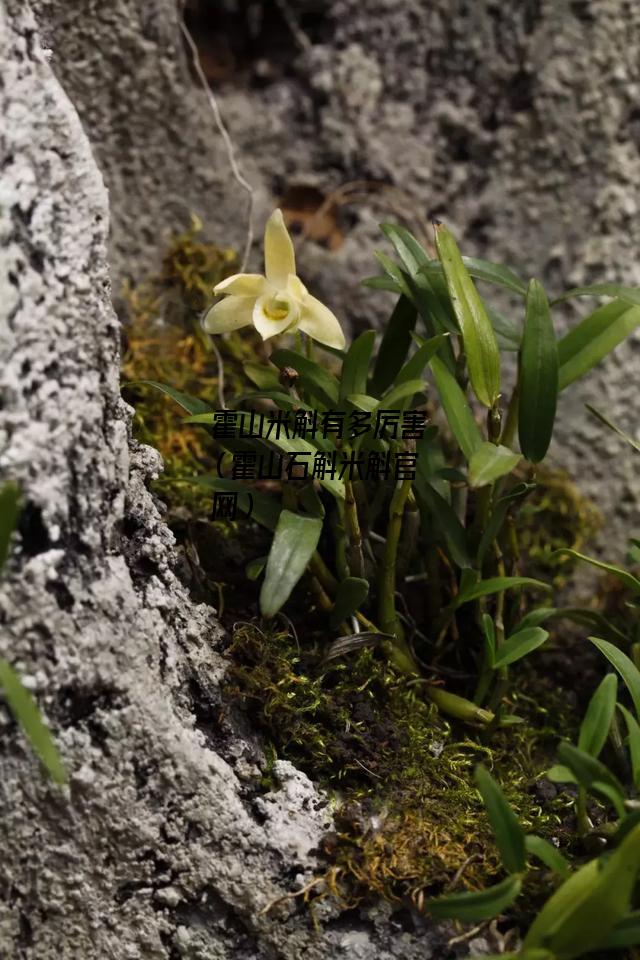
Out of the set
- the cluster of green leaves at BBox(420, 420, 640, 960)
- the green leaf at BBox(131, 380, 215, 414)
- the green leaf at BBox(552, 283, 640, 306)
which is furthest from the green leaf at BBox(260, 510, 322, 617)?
the green leaf at BBox(552, 283, 640, 306)

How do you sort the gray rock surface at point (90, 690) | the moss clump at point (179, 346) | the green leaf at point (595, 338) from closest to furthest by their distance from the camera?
the gray rock surface at point (90, 690) → the green leaf at point (595, 338) → the moss clump at point (179, 346)

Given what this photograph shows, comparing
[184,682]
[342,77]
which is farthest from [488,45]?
[184,682]

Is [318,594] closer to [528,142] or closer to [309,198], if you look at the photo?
[309,198]

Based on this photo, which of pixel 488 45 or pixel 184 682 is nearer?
pixel 184 682

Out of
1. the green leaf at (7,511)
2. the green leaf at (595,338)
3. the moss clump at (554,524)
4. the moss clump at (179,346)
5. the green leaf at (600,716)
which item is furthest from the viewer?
the moss clump at (554,524)

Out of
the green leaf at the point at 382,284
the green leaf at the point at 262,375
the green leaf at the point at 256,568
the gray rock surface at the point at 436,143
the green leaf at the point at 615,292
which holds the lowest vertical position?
the green leaf at the point at 256,568

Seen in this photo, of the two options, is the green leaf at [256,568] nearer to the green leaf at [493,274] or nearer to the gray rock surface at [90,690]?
the gray rock surface at [90,690]

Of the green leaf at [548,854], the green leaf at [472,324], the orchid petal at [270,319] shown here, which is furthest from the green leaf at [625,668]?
the orchid petal at [270,319]
